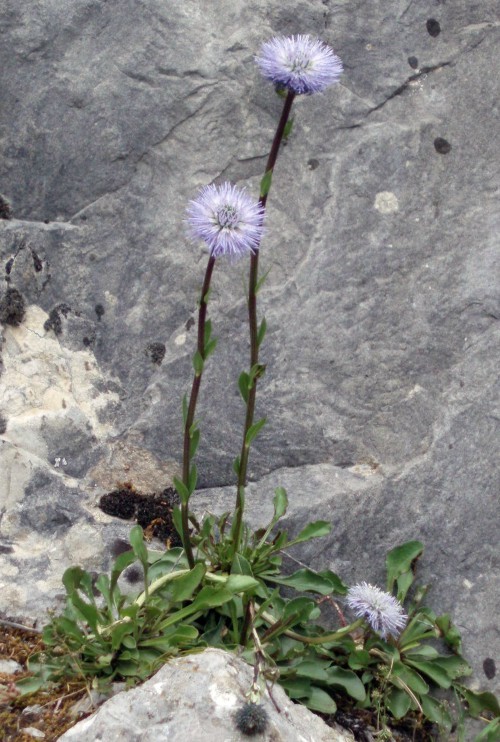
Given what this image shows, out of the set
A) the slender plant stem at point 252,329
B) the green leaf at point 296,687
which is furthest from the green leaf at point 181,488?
the green leaf at point 296,687

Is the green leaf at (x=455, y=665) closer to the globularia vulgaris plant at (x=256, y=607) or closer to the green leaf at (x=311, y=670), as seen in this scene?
the globularia vulgaris plant at (x=256, y=607)

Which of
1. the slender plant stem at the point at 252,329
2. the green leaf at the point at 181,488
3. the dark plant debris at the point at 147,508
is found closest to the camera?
the slender plant stem at the point at 252,329

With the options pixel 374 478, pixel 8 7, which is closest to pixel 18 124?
pixel 8 7

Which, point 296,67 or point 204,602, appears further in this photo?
point 204,602

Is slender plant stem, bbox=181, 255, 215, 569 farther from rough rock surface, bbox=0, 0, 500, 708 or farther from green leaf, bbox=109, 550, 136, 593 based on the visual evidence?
rough rock surface, bbox=0, 0, 500, 708

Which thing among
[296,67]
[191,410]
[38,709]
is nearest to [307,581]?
[191,410]

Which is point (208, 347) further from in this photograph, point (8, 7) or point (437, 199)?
point (8, 7)

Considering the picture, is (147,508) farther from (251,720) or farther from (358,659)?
(251,720)

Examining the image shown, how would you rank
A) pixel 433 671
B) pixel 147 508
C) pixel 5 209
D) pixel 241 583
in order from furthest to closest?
pixel 5 209
pixel 147 508
pixel 433 671
pixel 241 583
